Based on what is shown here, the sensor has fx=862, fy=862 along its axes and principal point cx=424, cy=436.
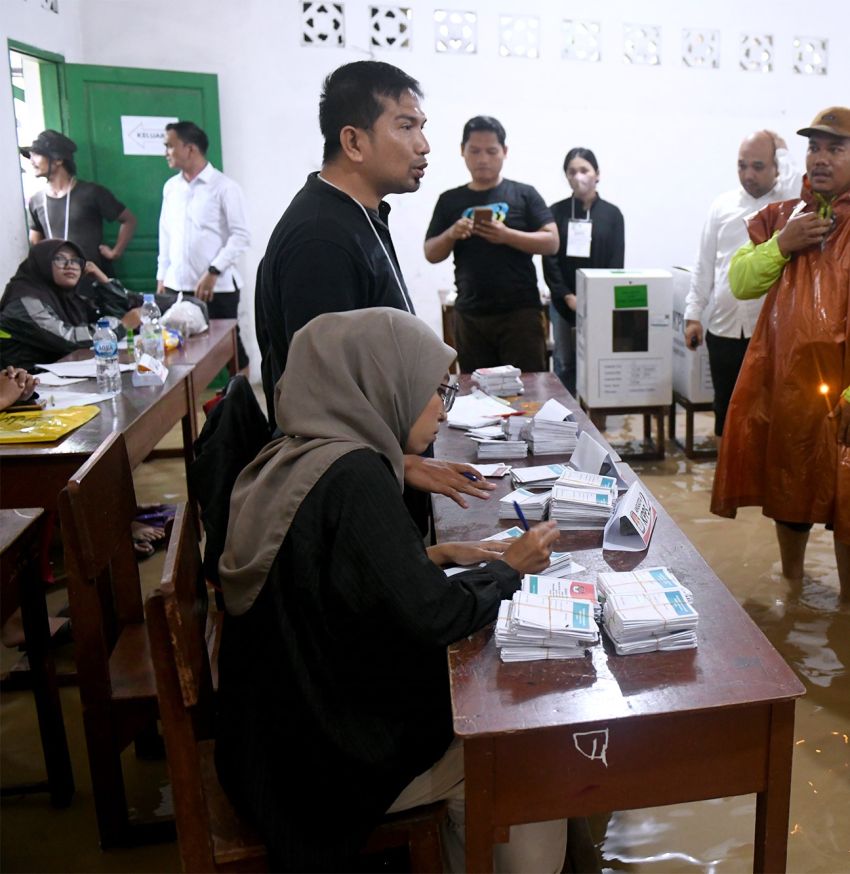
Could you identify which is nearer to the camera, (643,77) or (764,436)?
(764,436)

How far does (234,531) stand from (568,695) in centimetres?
57

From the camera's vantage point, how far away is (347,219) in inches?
79.3

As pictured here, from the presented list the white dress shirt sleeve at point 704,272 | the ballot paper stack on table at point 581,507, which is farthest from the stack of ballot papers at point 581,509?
the white dress shirt sleeve at point 704,272

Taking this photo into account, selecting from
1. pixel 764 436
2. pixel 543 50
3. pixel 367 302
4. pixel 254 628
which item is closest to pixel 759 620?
pixel 764 436

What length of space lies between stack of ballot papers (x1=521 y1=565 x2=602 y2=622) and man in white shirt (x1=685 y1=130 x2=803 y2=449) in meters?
2.45

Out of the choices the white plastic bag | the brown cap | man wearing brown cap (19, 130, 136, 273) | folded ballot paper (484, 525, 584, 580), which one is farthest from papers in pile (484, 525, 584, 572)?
man wearing brown cap (19, 130, 136, 273)

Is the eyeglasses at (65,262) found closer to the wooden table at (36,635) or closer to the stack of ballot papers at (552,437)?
the wooden table at (36,635)

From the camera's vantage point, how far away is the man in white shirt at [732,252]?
11.8 ft

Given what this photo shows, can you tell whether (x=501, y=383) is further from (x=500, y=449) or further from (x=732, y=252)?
(x=732, y=252)

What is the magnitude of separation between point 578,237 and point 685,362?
904 millimetres

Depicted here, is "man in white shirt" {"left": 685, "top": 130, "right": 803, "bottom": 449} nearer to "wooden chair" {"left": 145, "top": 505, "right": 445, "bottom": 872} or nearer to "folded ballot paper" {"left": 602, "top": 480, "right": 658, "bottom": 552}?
"folded ballot paper" {"left": 602, "top": 480, "right": 658, "bottom": 552}

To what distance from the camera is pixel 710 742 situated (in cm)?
123

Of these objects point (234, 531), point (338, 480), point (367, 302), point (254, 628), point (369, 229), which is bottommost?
point (254, 628)

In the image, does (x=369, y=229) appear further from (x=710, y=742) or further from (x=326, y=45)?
(x=326, y=45)
